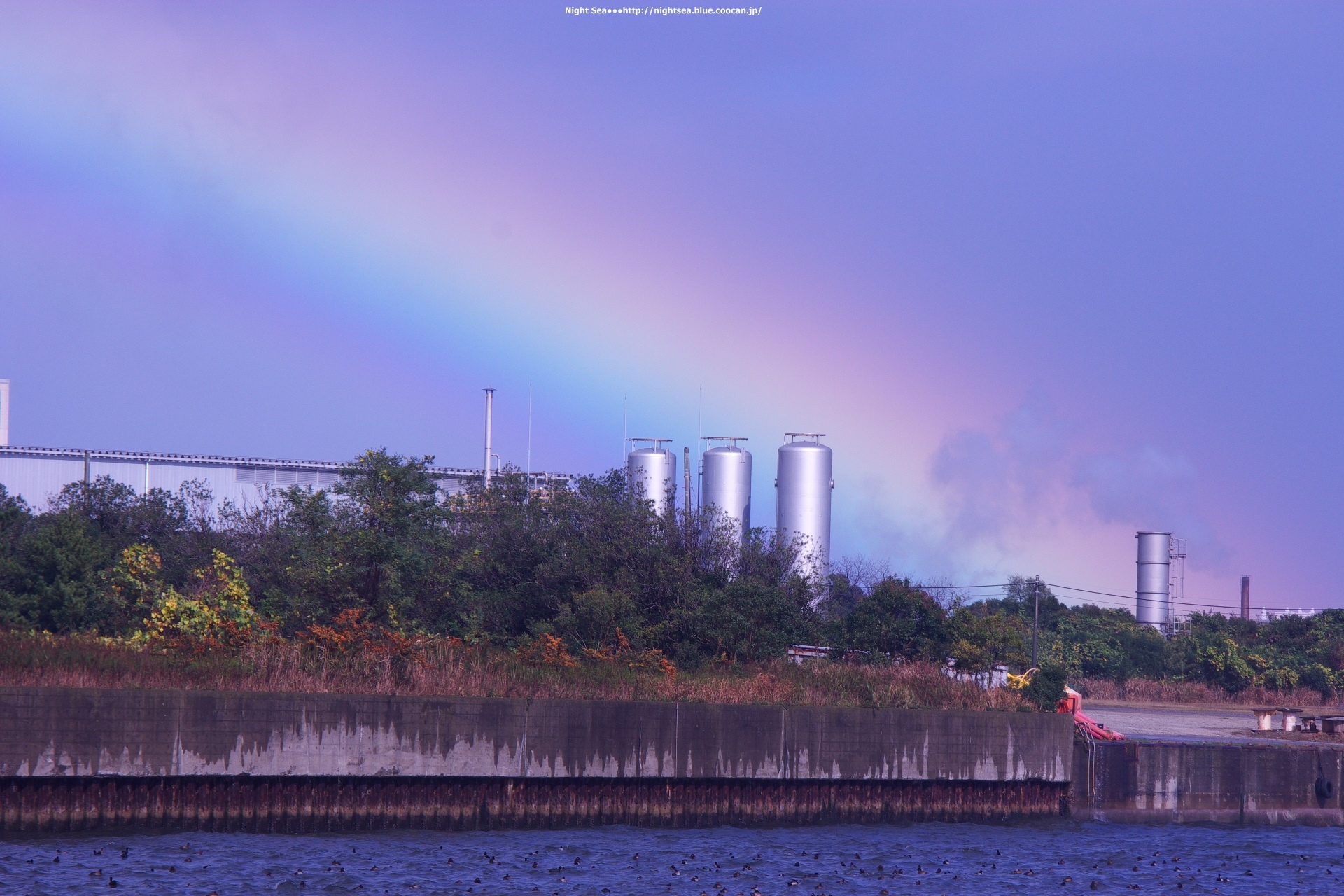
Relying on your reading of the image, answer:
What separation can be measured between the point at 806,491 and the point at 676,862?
4166cm

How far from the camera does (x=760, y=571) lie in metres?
40.1

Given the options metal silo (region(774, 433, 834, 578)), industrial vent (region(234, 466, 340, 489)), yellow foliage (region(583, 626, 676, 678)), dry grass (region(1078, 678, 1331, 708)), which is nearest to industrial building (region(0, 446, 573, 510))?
industrial vent (region(234, 466, 340, 489))

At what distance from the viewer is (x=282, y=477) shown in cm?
7338

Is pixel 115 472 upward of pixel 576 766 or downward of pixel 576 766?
upward

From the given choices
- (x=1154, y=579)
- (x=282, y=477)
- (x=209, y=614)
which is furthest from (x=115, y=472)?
(x=1154, y=579)

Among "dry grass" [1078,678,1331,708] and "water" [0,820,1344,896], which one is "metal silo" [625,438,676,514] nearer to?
"dry grass" [1078,678,1331,708]

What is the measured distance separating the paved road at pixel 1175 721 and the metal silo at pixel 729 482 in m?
19.3

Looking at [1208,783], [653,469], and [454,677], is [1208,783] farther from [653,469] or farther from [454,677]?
[653,469]

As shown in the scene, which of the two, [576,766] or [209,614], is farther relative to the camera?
[209,614]

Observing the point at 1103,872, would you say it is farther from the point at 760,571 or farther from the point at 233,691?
the point at 760,571

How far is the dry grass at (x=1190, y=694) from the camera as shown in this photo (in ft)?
184

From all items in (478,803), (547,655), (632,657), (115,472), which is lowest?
(478,803)

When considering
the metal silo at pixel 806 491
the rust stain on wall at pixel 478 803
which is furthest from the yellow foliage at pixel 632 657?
the metal silo at pixel 806 491

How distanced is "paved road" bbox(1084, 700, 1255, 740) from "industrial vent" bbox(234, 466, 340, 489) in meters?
44.8
